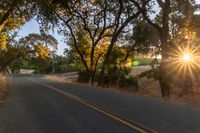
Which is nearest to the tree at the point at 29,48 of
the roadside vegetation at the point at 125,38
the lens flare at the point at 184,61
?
the roadside vegetation at the point at 125,38

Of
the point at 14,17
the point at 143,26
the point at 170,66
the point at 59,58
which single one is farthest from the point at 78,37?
the point at 59,58

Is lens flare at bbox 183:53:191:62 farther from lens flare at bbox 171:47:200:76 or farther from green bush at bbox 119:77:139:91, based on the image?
green bush at bbox 119:77:139:91

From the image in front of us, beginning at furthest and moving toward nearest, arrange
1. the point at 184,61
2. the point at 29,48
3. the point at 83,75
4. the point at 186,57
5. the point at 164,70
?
the point at 29,48 → the point at 83,75 → the point at 186,57 → the point at 184,61 → the point at 164,70

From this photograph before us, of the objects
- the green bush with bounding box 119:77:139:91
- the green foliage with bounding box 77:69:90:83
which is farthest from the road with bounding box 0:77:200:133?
the green foliage with bounding box 77:69:90:83

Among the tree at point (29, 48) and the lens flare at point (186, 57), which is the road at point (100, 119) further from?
the tree at point (29, 48)

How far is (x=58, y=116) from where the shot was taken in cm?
1227

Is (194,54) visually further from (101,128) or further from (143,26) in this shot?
(101,128)

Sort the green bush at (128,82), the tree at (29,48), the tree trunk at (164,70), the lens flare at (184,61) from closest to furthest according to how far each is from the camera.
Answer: the tree trunk at (164,70) < the lens flare at (184,61) < the green bush at (128,82) < the tree at (29,48)

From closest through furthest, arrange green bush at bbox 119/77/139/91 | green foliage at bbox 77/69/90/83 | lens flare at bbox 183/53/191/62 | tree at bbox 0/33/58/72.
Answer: lens flare at bbox 183/53/191/62 < green bush at bbox 119/77/139/91 < green foliage at bbox 77/69/90/83 < tree at bbox 0/33/58/72

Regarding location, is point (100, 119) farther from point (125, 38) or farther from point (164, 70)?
point (125, 38)

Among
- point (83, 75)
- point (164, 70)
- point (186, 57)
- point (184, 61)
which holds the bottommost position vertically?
point (83, 75)

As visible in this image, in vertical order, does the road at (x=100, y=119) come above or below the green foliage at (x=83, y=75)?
below

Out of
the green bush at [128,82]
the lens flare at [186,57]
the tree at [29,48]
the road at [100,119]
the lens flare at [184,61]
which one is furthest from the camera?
the tree at [29,48]

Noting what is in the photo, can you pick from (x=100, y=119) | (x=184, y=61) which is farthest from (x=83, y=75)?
(x=100, y=119)
